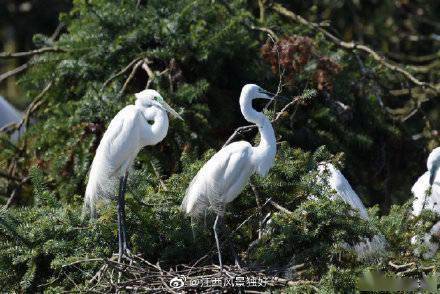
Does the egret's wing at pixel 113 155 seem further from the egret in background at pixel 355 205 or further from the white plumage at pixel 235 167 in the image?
the egret in background at pixel 355 205

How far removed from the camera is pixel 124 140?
519 centimetres

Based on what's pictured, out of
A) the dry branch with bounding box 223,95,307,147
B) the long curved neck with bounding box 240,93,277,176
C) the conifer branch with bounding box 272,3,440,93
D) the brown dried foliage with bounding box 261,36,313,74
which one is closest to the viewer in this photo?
the long curved neck with bounding box 240,93,277,176

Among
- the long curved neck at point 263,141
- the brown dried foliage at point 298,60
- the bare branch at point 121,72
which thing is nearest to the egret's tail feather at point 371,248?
the long curved neck at point 263,141

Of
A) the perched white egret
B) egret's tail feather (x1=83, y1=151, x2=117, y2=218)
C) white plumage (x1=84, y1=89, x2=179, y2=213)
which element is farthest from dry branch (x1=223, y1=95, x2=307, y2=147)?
the perched white egret

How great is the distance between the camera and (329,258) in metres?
4.69

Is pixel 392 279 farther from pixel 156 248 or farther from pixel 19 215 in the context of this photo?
pixel 19 215

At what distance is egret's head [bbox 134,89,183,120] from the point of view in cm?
525

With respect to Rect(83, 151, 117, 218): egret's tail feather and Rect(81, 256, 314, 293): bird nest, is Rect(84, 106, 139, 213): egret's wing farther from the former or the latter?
Rect(81, 256, 314, 293): bird nest

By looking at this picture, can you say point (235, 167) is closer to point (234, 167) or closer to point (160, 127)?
point (234, 167)

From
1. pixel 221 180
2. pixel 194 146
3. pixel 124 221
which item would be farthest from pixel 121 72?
pixel 221 180

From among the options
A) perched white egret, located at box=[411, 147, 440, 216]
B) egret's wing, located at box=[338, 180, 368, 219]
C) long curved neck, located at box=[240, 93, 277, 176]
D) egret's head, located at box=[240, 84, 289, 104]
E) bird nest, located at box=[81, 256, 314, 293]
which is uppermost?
egret's head, located at box=[240, 84, 289, 104]

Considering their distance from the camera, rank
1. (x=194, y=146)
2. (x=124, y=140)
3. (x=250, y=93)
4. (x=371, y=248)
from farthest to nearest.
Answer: (x=194, y=146)
(x=124, y=140)
(x=250, y=93)
(x=371, y=248)

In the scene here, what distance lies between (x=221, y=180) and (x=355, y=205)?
0.85m

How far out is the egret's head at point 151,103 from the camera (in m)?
5.25
